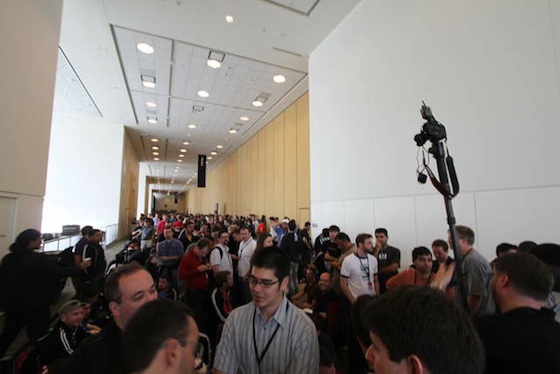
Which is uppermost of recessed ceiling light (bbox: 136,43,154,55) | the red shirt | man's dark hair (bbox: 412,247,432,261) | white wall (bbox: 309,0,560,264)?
recessed ceiling light (bbox: 136,43,154,55)

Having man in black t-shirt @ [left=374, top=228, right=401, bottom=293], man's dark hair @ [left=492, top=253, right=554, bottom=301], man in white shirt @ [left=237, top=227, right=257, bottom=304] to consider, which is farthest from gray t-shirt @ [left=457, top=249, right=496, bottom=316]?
man in white shirt @ [left=237, top=227, right=257, bottom=304]

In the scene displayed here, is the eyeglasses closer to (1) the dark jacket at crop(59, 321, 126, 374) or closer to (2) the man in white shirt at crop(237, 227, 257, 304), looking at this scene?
(1) the dark jacket at crop(59, 321, 126, 374)

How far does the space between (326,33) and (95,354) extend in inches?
294

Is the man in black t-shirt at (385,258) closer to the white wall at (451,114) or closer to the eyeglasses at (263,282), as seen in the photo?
the white wall at (451,114)

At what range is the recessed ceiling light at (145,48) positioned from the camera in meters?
7.11

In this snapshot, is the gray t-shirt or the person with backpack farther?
the person with backpack

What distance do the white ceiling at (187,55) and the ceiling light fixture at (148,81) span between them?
0.14 metres

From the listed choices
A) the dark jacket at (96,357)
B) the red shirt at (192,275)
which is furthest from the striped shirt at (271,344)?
the red shirt at (192,275)

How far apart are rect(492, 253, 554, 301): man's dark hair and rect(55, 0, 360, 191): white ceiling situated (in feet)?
19.9

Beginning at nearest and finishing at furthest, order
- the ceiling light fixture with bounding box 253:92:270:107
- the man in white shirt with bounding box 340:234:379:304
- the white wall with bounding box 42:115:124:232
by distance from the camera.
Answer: the man in white shirt with bounding box 340:234:379:304 < the ceiling light fixture with bounding box 253:92:270:107 < the white wall with bounding box 42:115:124:232

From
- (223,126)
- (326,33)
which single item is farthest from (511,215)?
(223,126)

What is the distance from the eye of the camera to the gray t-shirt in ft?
8.00

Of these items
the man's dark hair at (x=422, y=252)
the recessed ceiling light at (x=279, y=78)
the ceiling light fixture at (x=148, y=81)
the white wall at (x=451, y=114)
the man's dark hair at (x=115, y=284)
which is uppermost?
the recessed ceiling light at (x=279, y=78)

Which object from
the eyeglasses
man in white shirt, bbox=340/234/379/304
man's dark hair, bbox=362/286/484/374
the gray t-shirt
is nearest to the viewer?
man's dark hair, bbox=362/286/484/374
